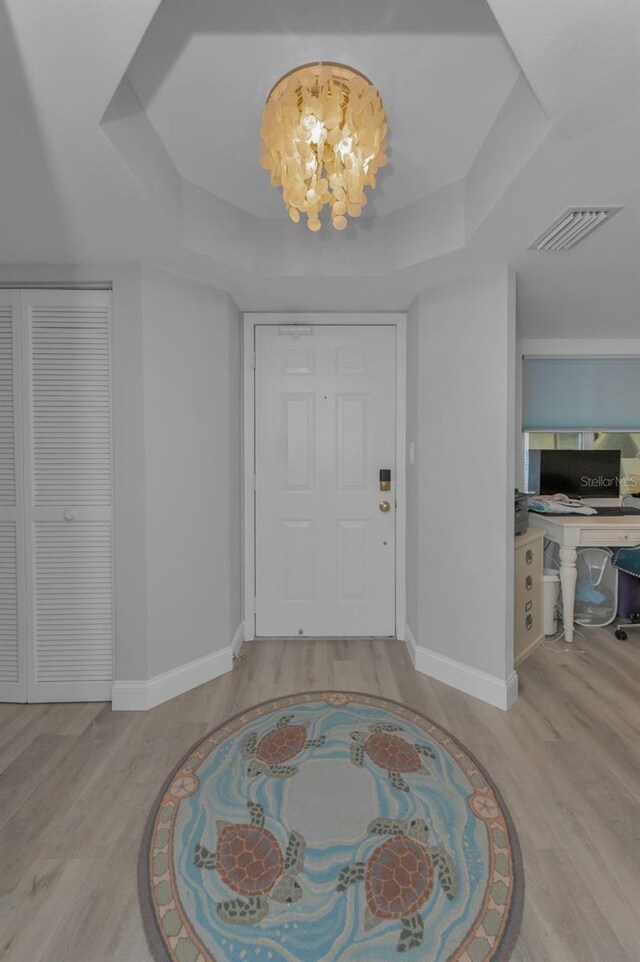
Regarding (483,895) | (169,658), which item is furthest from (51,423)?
(483,895)

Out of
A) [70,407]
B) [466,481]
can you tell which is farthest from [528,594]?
[70,407]

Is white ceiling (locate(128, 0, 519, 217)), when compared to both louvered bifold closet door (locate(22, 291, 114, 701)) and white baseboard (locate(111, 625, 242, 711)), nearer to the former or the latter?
louvered bifold closet door (locate(22, 291, 114, 701))

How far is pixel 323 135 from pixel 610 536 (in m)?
2.92

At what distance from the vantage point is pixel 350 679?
2619mm

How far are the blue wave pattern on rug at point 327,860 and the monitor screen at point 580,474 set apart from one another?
2380 mm

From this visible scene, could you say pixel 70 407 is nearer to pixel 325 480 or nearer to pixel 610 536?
pixel 325 480

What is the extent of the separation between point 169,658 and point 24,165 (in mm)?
2241

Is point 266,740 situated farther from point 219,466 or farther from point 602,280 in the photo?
point 602,280

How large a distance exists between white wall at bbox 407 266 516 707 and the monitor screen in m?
1.53

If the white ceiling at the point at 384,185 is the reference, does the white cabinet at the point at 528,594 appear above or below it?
below

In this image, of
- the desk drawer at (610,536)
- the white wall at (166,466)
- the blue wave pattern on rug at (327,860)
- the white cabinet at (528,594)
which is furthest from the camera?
the desk drawer at (610,536)

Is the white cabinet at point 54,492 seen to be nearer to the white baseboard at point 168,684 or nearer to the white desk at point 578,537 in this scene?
the white baseboard at point 168,684

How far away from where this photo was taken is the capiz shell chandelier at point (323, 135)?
127cm

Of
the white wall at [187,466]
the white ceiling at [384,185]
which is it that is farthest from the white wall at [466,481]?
the white wall at [187,466]
